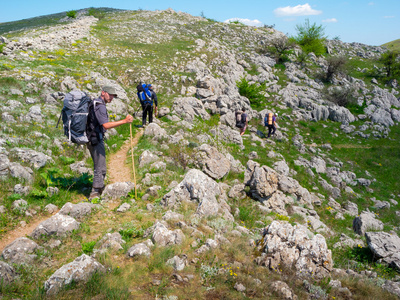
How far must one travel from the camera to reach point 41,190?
7.11 metres

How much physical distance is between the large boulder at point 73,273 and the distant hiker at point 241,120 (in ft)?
57.7

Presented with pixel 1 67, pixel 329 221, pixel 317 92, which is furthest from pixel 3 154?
pixel 317 92

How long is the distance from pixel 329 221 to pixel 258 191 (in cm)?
530

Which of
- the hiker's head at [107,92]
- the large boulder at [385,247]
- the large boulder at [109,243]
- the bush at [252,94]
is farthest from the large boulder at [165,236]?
Answer: the bush at [252,94]

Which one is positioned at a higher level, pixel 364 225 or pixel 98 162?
pixel 98 162

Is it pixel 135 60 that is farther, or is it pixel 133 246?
pixel 135 60

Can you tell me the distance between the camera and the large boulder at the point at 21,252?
14.8 ft

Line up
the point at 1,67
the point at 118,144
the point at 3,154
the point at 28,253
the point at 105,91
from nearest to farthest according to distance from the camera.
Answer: the point at 28,253 → the point at 105,91 → the point at 3,154 → the point at 118,144 → the point at 1,67

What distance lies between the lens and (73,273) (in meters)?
4.09

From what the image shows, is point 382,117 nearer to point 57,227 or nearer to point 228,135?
point 228,135

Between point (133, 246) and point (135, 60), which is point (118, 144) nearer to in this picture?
point (133, 246)

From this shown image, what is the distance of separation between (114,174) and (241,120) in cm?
1374

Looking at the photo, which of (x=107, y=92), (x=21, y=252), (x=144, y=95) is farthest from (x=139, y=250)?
(x=144, y=95)

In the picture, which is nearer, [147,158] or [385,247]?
[385,247]
